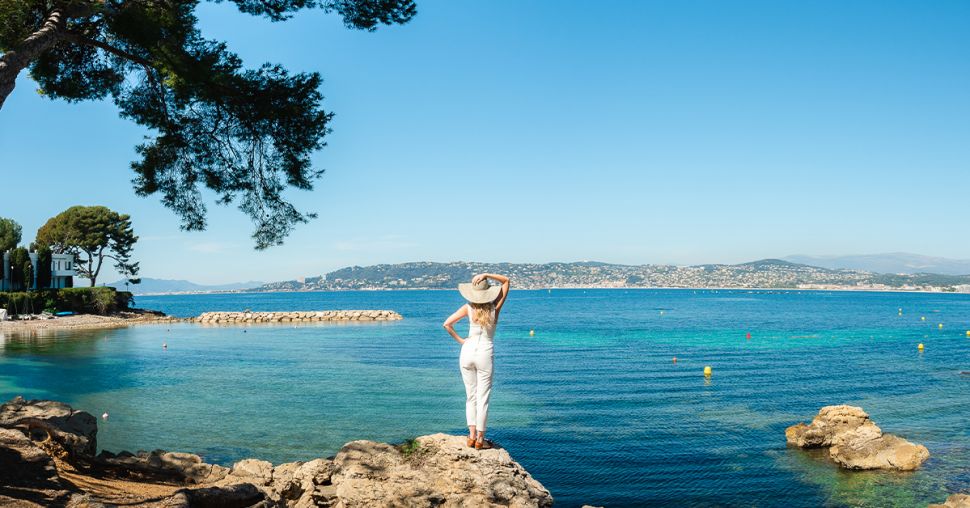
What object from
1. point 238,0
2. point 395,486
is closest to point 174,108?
point 238,0

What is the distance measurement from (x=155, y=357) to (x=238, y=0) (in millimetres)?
32194

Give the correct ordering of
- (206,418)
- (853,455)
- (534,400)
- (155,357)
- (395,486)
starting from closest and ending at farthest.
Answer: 1. (395,486)
2. (853,455)
3. (206,418)
4. (534,400)
5. (155,357)

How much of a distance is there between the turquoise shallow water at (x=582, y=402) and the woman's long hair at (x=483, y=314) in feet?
20.7

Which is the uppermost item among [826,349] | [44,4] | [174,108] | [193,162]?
[44,4]

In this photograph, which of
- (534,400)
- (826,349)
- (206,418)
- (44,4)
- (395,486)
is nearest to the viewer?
(395,486)

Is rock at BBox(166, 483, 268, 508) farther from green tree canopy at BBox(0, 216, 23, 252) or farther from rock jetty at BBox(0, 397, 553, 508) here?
green tree canopy at BBox(0, 216, 23, 252)

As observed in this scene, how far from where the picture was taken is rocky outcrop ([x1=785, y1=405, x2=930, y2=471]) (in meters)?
14.7

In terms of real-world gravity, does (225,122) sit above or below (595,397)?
above

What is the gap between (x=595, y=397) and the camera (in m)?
23.3

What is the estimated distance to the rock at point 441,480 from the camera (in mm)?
7734

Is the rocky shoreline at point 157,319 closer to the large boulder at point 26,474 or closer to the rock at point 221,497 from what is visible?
the large boulder at point 26,474

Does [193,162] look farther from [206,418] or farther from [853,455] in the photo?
[853,455]

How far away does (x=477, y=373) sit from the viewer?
306 inches

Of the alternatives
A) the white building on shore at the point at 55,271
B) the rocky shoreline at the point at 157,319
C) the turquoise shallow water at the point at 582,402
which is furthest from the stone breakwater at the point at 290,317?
the turquoise shallow water at the point at 582,402
